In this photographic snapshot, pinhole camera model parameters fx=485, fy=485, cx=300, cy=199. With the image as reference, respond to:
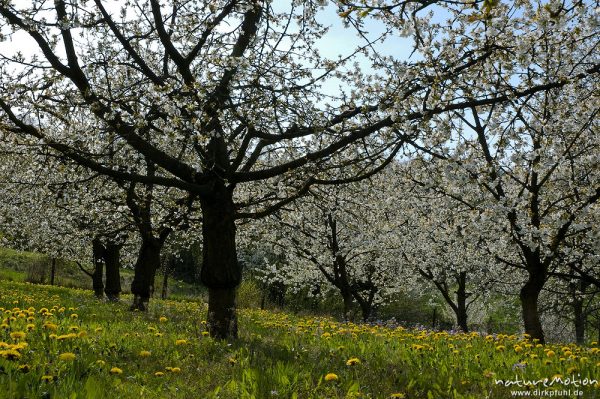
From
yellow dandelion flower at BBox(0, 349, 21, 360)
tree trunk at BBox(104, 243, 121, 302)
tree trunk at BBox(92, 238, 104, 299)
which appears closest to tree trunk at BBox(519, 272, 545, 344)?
yellow dandelion flower at BBox(0, 349, 21, 360)

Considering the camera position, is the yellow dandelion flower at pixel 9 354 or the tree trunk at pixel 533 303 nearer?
the yellow dandelion flower at pixel 9 354

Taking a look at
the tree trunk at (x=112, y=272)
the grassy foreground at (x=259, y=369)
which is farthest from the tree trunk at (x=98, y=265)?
the grassy foreground at (x=259, y=369)

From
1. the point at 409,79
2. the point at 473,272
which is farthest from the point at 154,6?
the point at 473,272

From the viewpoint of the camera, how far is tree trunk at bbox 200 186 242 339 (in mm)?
7434

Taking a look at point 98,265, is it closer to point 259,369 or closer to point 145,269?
point 145,269

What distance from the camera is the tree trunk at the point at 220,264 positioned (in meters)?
7.43

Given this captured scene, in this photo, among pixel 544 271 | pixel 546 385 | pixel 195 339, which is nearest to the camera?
pixel 546 385

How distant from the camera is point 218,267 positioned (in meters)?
7.43

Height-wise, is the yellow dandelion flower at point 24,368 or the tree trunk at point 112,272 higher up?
the tree trunk at point 112,272

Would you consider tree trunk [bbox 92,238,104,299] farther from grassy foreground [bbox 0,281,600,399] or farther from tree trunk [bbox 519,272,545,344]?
tree trunk [bbox 519,272,545,344]

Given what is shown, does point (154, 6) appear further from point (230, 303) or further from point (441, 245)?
point (441, 245)

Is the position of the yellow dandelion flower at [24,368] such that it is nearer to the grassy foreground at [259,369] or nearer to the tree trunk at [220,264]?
the grassy foreground at [259,369]

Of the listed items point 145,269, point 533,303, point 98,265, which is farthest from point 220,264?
point 98,265

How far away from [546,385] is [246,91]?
502 cm
